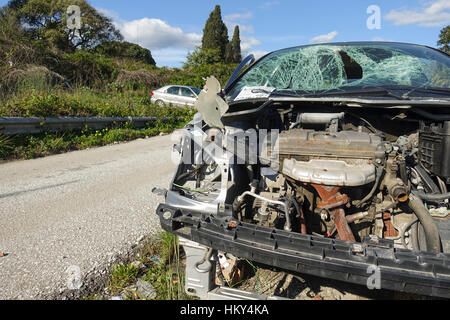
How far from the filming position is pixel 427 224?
1.96m

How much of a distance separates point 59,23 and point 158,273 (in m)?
25.3

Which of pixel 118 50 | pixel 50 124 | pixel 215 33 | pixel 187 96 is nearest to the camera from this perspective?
pixel 50 124

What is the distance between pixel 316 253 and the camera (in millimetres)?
1700

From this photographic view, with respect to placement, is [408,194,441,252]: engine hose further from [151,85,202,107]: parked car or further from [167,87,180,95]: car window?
[167,87,180,95]: car window

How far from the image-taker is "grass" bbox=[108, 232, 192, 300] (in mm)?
2271

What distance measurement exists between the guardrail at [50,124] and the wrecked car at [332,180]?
5.02m

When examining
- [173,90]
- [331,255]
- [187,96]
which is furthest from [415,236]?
[173,90]

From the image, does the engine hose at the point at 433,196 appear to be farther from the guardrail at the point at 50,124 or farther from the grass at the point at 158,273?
the guardrail at the point at 50,124

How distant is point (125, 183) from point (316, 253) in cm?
359

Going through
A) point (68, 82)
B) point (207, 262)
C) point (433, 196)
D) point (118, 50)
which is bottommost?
point (207, 262)

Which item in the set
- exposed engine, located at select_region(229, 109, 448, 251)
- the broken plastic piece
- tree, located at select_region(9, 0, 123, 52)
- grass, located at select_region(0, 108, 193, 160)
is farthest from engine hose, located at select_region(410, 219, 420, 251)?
tree, located at select_region(9, 0, 123, 52)

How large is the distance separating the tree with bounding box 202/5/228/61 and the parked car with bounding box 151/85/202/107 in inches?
1017

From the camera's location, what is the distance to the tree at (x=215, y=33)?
3784cm

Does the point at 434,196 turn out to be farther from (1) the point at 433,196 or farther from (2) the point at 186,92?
(2) the point at 186,92
